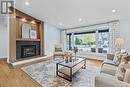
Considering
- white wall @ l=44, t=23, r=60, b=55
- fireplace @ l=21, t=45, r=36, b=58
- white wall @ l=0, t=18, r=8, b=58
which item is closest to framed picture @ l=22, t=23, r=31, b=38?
fireplace @ l=21, t=45, r=36, b=58

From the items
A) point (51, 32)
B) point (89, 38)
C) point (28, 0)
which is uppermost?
point (28, 0)

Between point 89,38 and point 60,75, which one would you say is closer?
point 60,75

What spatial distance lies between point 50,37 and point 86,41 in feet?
8.54

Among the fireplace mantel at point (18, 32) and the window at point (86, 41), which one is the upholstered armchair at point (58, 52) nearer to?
the fireplace mantel at point (18, 32)

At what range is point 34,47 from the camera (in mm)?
6609

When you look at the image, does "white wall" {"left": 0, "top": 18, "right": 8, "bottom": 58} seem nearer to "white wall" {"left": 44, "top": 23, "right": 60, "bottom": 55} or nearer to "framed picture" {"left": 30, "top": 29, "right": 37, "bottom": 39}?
"framed picture" {"left": 30, "top": 29, "right": 37, "bottom": 39}

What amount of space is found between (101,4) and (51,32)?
455 centimetres

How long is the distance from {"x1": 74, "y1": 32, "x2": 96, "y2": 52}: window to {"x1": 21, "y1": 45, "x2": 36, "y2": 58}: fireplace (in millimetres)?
2999

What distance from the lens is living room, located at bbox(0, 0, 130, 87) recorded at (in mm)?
2984

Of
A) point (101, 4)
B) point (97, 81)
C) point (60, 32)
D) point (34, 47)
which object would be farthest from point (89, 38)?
point (97, 81)

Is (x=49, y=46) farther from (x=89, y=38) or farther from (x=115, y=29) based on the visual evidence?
(x=115, y=29)

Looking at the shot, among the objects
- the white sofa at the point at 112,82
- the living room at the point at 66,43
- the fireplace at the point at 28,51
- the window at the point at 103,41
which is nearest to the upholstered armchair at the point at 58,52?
the living room at the point at 66,43

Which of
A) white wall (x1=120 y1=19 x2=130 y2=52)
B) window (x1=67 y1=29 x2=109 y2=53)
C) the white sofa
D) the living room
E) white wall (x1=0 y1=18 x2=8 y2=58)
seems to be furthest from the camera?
white wall (x1=0 y1=18 x2=8 y2=58)

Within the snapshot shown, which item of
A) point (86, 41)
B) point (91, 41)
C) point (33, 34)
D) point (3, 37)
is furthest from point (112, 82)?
point (3, 37)
